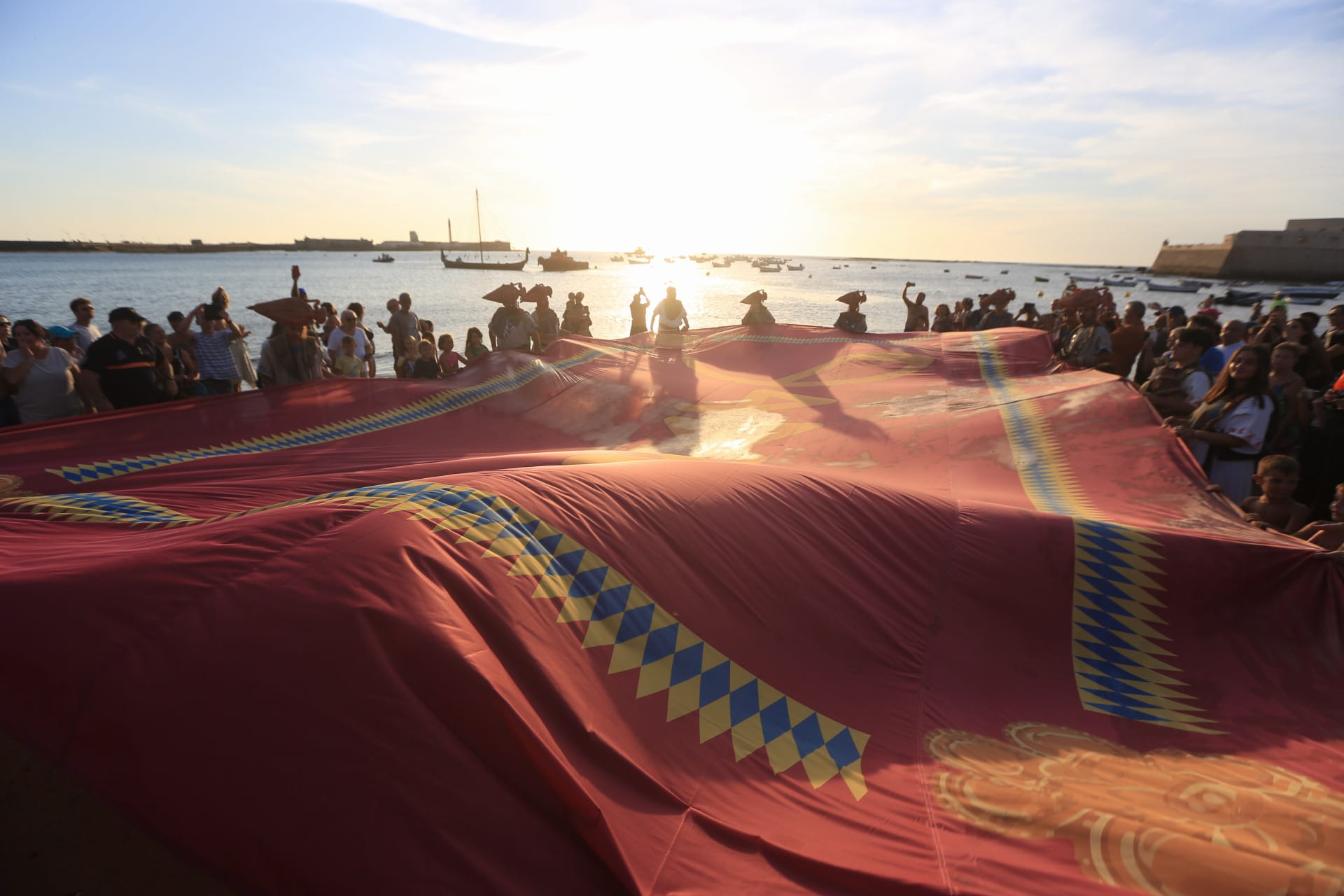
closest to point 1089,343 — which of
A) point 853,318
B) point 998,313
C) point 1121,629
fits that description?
point 853,318

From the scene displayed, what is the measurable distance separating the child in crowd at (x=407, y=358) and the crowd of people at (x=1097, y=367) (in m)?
→ 0.03

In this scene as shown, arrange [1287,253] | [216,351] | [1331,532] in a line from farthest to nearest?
[1287,253] < [216,351] < [1331,532]

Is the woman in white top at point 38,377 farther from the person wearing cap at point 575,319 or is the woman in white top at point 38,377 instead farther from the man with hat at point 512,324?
the person wearing cap at point 575,319

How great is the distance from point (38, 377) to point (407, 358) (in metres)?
4.70

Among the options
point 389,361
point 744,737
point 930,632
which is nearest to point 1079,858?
point 744,737

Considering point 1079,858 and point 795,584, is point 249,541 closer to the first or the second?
point 795,584

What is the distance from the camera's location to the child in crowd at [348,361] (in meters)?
9.19

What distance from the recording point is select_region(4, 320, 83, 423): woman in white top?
213 inches

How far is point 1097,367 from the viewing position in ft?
27.1

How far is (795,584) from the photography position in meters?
3.12

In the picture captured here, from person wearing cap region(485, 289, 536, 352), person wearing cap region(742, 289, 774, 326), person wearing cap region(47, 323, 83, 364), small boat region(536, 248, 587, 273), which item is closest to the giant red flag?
person wearing cap region(47, 323, 83, 364)

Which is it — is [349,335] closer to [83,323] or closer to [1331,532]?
[83,323]

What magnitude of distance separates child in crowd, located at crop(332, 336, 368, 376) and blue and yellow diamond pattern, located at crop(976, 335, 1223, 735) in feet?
29.0

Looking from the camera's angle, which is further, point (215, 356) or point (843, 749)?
point (215, 356)
